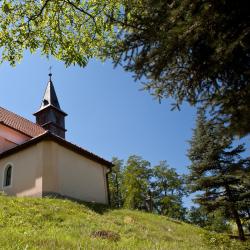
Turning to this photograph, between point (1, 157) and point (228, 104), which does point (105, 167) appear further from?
point (228, 104)

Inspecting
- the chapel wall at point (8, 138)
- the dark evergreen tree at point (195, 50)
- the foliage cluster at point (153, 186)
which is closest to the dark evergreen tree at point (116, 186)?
the foliage cluster at point (153, 186)

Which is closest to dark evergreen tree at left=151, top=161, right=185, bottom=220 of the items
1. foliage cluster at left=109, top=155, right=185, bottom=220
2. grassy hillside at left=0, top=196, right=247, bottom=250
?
foliage cluster at left=109, top=155, right=185, bottom=220

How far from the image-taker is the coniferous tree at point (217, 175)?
22642 millimetres

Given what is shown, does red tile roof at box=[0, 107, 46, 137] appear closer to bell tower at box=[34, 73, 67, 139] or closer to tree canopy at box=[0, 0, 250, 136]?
bell tower at box=[34, 73, 67, 139]

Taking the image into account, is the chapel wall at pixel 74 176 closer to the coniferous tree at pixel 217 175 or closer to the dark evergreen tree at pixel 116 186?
the coniferous tree at pixel 217 175

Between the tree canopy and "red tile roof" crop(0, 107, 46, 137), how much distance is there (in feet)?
64.0

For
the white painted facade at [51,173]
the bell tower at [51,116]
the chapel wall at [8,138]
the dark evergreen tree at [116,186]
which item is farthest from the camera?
the dark evergreen tree at [116,186]

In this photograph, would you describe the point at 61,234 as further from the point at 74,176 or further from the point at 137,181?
the point at 137,181

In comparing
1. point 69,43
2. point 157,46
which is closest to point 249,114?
point 157,46

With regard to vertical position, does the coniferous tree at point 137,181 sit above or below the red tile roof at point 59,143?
above

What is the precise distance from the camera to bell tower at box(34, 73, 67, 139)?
1481 inches

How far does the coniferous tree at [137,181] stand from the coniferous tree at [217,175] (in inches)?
599

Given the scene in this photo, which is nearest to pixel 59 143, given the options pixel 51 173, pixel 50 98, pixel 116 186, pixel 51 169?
pixel 51 169

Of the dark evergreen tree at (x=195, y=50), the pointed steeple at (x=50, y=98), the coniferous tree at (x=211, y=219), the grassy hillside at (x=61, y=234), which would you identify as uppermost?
the pointed steeple at (x=50, y=98)
